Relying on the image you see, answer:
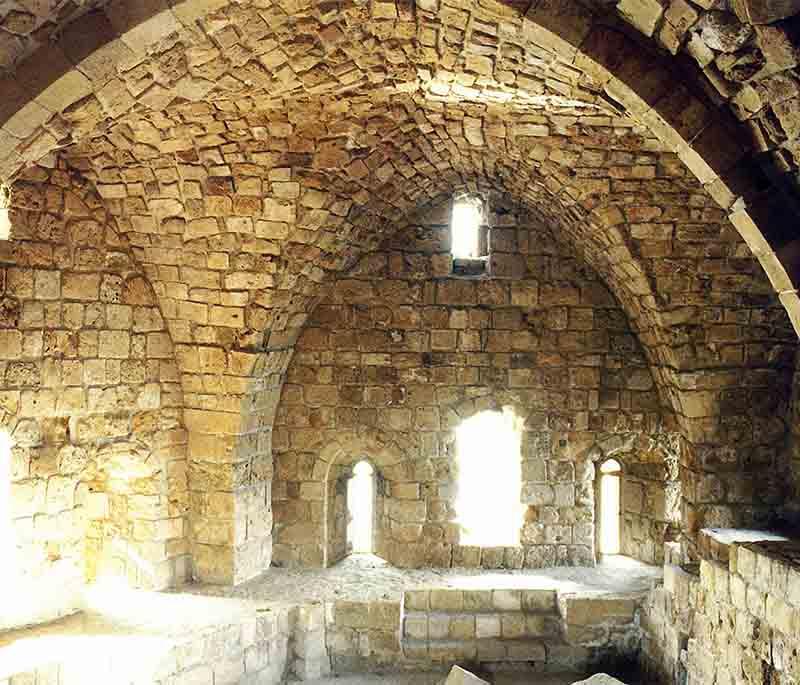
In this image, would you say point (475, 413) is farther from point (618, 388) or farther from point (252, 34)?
point (252, 34)

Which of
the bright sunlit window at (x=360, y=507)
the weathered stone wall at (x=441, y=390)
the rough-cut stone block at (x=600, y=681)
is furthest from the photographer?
the bright sunlit window at (x=360, y=507)

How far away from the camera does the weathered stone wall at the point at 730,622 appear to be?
5.28 m

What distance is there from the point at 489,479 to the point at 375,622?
81.5 inches

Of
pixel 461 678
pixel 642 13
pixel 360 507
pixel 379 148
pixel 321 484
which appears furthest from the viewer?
pixel 360 507

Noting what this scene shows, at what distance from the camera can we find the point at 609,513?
28.6 ft

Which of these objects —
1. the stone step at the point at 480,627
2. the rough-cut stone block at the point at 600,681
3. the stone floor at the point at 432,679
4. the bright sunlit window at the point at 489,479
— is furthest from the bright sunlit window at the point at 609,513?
the rough-cut stone block at the point at 600,681

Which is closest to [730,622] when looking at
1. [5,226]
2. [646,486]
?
[646,486]

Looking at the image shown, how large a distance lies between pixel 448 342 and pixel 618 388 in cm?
175

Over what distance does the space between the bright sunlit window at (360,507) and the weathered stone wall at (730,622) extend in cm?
302

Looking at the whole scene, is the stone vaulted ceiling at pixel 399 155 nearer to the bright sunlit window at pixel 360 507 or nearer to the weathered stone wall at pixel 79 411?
the weathered stone wall at pixel 79 411

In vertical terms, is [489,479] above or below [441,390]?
below

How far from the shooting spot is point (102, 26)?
352 cm

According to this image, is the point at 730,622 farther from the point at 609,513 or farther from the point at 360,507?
the point at 360,507

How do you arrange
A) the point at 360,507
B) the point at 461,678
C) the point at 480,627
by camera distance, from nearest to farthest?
1. the point at 461,678
2. the point at 480,627
3. the point at 360,507
